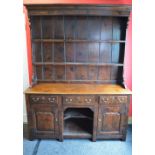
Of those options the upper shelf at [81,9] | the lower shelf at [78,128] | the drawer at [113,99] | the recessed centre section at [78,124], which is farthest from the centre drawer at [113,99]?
the upper shelf at [81,9]

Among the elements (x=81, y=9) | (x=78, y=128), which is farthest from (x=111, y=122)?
(x=81, y=9)

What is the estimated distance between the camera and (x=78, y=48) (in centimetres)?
252

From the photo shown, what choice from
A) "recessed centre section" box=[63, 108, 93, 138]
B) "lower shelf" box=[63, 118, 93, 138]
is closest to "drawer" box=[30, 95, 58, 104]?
"recessed centre section" box=[63, 108, 93, 138]

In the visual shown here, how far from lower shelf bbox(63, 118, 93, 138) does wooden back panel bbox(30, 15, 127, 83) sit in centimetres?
72

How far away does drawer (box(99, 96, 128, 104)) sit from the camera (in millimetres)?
2189

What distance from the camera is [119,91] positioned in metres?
2.24

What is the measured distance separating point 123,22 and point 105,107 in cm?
138

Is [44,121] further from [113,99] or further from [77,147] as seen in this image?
[113,99]

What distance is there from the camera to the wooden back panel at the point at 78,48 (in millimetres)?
2432

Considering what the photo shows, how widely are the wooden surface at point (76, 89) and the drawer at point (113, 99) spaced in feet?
0.24

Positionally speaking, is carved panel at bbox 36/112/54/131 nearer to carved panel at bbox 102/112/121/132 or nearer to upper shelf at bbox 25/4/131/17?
carved panel at bbox 102/112/121/132

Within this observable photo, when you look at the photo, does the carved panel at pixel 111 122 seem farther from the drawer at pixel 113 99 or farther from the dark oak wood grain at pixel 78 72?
the drawer at pixel 113 99
